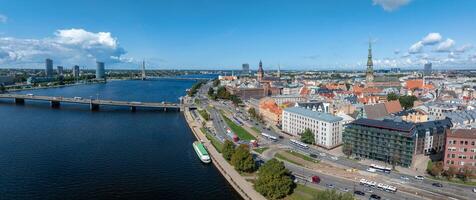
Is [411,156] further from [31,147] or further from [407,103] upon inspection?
[31,147]

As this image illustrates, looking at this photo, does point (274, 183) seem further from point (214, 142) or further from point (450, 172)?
point (214, 142)

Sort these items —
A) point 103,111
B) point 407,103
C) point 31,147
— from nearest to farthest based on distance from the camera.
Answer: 1. point 31,147
2. point 407,103
3. point 103,111

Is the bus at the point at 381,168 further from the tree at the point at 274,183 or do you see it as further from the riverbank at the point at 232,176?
the riverbank at the point at 232,176

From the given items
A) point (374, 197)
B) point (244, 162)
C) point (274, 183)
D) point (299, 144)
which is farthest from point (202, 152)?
point (374, 197)

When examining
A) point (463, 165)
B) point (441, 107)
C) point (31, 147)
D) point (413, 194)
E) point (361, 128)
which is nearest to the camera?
point (413, 194)

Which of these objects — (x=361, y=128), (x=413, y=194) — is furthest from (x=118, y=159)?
(x=413, y=194)

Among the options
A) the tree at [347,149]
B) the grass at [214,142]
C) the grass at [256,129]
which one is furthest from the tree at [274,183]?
the grass at [256,129]

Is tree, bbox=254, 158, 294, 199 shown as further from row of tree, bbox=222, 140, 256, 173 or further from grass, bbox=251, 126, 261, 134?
grass, bbox=251, 126, 261, 134
